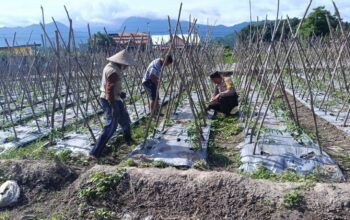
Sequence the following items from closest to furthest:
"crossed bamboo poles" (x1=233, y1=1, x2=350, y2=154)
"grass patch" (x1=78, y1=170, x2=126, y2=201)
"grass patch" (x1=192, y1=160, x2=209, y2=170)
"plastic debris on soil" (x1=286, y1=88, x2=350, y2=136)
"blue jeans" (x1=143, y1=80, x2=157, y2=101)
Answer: "grass patch" (x1=78, y1=170, x2=126, y2=201), "grass patch" (x1=192, y1=160, x2=209, y2=170), "crossed bamboo poles" (x1=233, y1=1, x2=350, y2=154), "plastic debris on soil" (x1=286, y1=88, x2=350, y2=136), "blue jeans" (x1=143, y1=80, x2=157, y2=101)

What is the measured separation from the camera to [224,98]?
7.46 m

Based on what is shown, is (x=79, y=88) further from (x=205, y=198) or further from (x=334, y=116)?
(x=334, y=116)

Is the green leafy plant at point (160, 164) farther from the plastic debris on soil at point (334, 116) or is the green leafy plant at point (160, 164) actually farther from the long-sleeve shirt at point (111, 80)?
the plastic debris on soil at point (334, 116)

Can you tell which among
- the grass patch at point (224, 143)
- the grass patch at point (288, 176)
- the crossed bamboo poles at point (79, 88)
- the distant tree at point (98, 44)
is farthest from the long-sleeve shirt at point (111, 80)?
the distant tree at point (98, 44)

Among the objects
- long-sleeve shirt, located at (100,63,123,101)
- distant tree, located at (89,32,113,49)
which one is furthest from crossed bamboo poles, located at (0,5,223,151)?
long-sleeve shirt, located at (100,63,123,101)

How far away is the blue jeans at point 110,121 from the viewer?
5.15 meters

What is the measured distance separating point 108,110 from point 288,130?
2.32 meters

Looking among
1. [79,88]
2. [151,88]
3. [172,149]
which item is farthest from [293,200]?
[151,88]

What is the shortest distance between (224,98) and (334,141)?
2.21 meters

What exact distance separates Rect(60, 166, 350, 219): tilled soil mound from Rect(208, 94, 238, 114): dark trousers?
3.65 m

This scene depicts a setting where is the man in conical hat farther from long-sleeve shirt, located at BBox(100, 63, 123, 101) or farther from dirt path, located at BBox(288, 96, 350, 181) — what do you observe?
dirt path, located at BBox(288, 96, 350, 181)

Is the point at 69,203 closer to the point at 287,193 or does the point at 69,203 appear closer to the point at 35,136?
the point at 287,193

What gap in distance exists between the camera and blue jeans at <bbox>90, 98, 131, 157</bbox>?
5.15 metres

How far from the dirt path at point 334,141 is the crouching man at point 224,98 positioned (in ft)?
4.14
